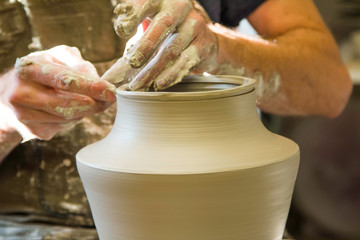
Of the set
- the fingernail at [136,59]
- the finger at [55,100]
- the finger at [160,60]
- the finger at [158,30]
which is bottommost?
the finger at [55,100]

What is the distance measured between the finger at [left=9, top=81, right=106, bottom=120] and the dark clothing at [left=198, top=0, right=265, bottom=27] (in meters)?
0.74

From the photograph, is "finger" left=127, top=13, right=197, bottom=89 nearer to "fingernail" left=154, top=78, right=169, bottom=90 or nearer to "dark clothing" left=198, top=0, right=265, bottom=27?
"fingernail" left=154, top=78, right=169, bottom=90

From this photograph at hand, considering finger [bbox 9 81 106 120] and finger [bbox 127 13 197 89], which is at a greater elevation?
finger [bbox 127 13 197 89]

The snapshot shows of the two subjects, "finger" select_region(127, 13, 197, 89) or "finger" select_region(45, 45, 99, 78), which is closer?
"finger" select_region(127, 13, 197, 89)

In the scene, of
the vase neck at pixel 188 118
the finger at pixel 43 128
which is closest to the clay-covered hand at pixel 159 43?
the vase neck at pixel 188 118

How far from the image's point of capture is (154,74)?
1.08m

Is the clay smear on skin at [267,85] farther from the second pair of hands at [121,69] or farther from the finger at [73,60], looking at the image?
the finger at [73,60]

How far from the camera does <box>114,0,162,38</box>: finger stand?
106cm

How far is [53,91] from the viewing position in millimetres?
1169

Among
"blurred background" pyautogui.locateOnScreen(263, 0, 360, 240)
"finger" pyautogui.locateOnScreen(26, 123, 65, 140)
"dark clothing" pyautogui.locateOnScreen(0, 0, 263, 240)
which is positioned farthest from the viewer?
"blurred background" pyautogui.locateOnScreen(263, 0, 360, 240)

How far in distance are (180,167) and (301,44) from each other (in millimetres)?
1001

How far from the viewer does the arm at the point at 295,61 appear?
5.33 feet

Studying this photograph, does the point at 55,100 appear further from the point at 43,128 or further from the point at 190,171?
the point at 190,171

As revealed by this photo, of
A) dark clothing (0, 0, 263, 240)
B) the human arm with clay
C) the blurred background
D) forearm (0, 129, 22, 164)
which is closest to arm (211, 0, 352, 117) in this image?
the human arm with clay
